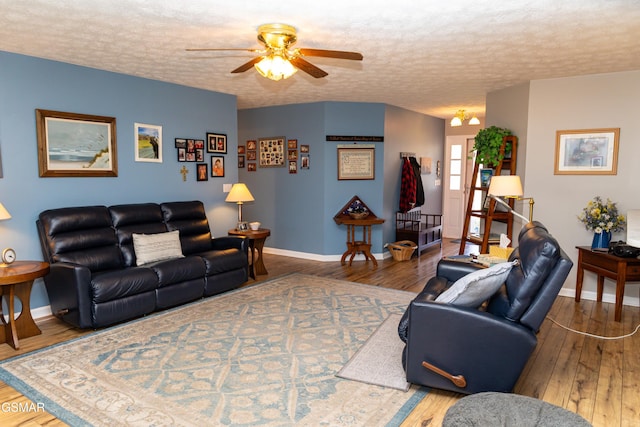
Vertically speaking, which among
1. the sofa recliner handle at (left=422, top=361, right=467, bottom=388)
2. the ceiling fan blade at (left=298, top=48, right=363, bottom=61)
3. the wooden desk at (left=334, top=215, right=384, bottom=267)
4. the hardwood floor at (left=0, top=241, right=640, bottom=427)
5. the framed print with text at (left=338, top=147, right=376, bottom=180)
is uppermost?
the ceiling fan blade at (left=298, top=48, right=363, bottom=61)

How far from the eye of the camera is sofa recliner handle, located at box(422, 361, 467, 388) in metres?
2.45

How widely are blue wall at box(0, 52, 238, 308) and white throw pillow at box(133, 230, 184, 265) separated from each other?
642 millimetres

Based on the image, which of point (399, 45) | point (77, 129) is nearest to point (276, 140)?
point (77, 129)

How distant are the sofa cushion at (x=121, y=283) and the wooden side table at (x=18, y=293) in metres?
0.43

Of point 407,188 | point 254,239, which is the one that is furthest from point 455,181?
point 254,239

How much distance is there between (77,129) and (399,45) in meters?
3.16

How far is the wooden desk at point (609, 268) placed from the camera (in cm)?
386

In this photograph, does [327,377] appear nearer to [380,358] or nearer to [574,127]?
[380,358]

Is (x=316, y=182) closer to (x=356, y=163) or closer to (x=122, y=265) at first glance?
(x=356, y=163)

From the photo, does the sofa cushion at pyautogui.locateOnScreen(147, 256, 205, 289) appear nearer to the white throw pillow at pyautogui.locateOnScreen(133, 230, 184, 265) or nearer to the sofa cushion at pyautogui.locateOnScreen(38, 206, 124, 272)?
the white throw pillow at pyautogui.locateOnScreen(133, 230, 184, 265)

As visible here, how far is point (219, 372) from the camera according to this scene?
2.88m

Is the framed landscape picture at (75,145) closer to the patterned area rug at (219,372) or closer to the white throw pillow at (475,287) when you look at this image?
the patterned area rug at (219,372)

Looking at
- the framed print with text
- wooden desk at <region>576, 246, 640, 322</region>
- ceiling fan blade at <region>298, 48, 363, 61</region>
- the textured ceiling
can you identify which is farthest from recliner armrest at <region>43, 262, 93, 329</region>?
wooden desk at <region>576, 246, 640, 322</region>

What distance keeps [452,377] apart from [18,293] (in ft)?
11.0
